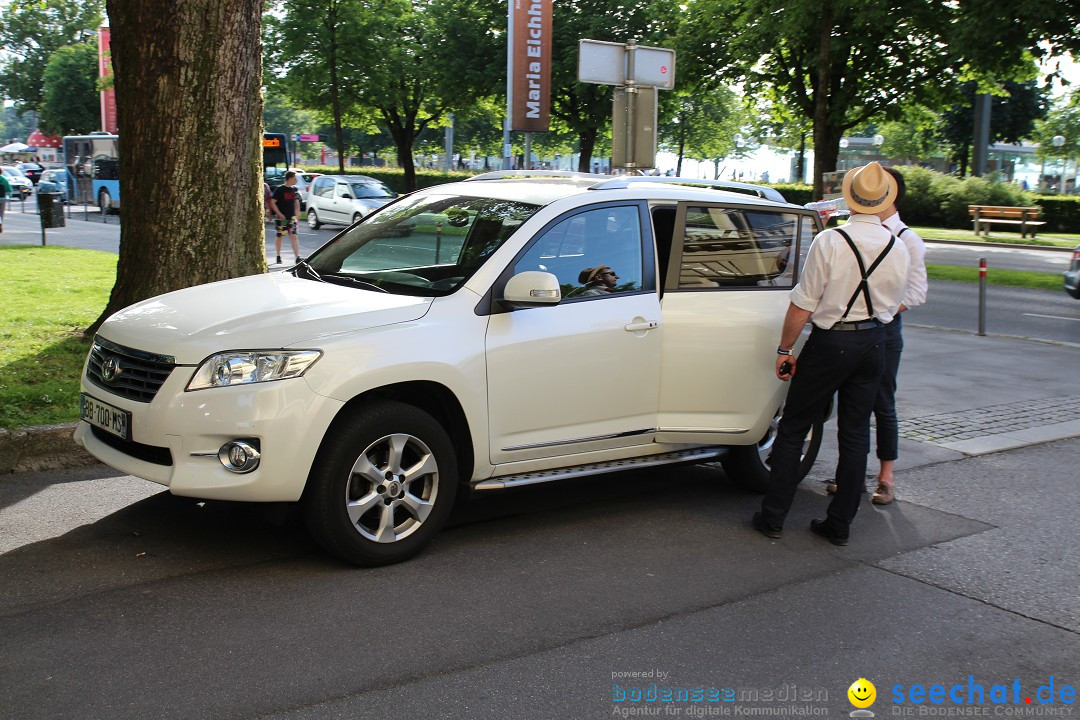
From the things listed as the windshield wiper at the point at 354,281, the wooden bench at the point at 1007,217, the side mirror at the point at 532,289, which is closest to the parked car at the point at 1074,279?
the side mirror at the point at 532,289

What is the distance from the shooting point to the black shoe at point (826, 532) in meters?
5.54

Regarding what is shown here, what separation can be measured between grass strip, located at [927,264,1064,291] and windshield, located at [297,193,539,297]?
17179 mm

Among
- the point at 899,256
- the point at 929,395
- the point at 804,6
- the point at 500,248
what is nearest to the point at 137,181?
the point at 500,248

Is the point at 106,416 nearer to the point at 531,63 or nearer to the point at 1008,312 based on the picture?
the point at 1008,312

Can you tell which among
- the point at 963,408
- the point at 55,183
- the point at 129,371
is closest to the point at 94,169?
the point at 55,183

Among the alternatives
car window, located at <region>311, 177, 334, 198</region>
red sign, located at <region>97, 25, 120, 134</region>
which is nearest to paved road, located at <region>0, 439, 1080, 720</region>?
car window, located at <region>311, 177, 334, 198</region>

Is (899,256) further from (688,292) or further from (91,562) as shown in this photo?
(91,562)

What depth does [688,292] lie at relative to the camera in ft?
19.4

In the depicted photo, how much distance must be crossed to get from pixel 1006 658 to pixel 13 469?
211 inches

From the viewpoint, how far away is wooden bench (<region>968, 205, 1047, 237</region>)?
3472 cm

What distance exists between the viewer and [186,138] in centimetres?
816

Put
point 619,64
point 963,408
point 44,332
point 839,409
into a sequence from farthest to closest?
point 619,64 < point 44,332 < point 963,408 < point 839,409

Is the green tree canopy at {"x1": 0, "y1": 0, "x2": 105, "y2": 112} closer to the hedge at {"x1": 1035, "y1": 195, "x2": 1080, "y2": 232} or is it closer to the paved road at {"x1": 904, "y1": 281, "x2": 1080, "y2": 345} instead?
the hedge at {"x1": 1035, "y1": 195, "x2": 1080, "y2": 232}

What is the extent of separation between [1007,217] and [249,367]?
36207 mm
